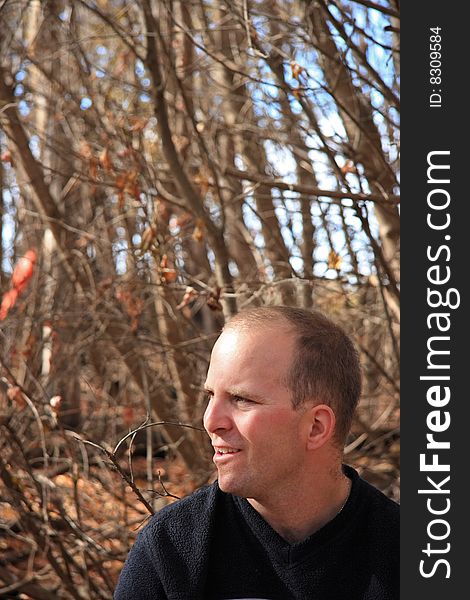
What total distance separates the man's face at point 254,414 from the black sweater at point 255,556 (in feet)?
0.40

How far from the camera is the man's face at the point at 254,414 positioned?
→ 187cm

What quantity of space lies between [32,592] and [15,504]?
50 cm

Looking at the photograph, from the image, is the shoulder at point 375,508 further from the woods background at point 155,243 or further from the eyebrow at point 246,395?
the woods background at point 155,243

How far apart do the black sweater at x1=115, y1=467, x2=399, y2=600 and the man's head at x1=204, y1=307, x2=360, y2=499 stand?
0.38ft

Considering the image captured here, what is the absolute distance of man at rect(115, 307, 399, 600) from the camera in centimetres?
188

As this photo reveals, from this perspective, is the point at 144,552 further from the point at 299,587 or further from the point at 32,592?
the point at 32,592

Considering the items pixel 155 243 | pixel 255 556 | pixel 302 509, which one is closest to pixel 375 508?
pixel 302 509

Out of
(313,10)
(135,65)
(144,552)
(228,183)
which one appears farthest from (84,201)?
(144,552)

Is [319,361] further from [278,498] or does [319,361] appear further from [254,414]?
[278,498]

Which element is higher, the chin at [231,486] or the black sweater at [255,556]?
the chin at [231,486]

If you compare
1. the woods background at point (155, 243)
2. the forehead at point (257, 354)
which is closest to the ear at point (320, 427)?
the forehead at point (257, 354)

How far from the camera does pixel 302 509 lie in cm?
194

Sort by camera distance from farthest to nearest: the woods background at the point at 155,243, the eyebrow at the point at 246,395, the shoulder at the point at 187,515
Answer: the woods background at the point at 155,243 → the shoulder at the point at 187,515 → the eyebrow at the point at 246,395

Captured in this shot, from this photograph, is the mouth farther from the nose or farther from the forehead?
the forehead
